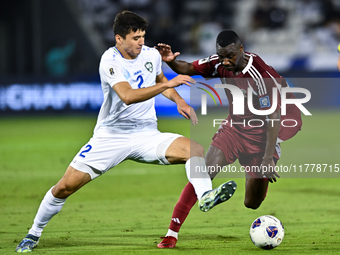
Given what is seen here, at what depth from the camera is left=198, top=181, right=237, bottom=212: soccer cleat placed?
14.3ft

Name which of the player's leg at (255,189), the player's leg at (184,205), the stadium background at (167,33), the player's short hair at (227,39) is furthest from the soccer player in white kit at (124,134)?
the stadium background at (167,33)

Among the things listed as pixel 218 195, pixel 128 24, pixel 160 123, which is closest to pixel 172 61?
pixel 128 24

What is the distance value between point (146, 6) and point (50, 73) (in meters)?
4.89

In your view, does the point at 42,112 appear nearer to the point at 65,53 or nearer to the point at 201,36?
the point at 65,53

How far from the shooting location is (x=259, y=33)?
21.2m

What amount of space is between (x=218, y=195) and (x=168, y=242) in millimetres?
1056

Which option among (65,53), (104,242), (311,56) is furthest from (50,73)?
(104,242)

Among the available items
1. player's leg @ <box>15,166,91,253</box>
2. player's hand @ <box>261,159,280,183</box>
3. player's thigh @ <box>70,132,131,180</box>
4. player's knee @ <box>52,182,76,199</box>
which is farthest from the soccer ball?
player's knee @ <box>52,182,76,199</box>

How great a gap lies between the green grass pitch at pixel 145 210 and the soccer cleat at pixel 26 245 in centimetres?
6

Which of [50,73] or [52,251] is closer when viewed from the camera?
[52,251]

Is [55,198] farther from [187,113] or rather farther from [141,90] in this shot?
[187,113]

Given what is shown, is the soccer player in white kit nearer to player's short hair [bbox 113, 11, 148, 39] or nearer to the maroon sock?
player's short hair [bbox 113, 11, 148, 39]

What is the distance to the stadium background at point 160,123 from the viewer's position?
19.2 ft

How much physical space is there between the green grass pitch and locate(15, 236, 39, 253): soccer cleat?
59mm
